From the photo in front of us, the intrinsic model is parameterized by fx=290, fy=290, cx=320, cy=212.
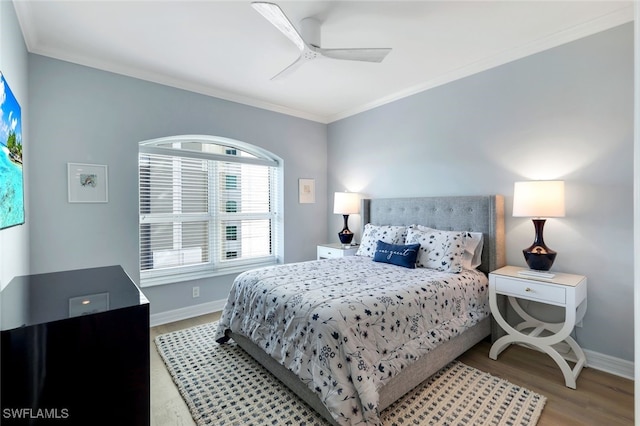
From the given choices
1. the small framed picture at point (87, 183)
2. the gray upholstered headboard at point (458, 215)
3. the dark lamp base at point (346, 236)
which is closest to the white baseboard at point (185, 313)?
the small framed picture at point (87, 183)

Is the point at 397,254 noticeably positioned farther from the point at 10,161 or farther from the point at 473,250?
the point at 10,161

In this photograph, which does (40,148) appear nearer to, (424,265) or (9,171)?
(9,171)

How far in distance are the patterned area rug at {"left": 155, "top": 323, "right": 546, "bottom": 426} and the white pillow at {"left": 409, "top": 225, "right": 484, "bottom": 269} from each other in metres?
0.89

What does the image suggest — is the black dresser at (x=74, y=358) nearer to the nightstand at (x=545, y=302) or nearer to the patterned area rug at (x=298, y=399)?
the patterned area rug at (x=298, y=399)

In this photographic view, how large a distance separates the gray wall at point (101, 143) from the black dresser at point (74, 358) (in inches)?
58.9

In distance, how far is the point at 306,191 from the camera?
4461 mm

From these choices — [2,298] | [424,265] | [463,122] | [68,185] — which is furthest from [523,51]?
[68,185]

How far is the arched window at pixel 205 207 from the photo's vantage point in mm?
3256

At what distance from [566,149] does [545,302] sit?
4.22ft

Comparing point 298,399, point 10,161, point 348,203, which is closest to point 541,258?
point 298,399

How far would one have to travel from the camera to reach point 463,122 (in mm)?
3059

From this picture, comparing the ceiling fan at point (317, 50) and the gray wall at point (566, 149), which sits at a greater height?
the ceiling fan at point (317, 50)
